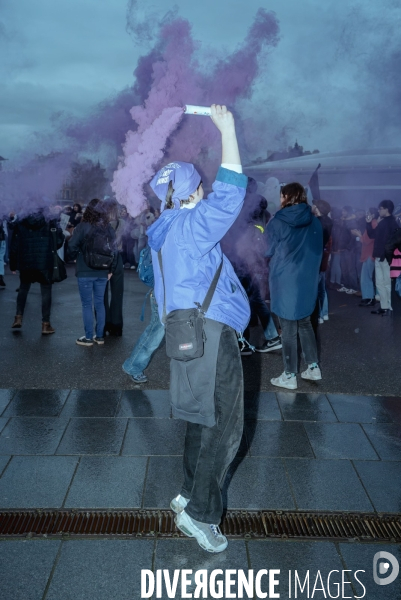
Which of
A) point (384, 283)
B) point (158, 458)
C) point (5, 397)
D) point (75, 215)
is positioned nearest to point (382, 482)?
point (158, 458)

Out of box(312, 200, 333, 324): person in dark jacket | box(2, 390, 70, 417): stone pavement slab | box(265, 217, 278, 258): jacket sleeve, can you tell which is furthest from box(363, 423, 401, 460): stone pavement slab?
box(312, 200, 333, 324): person in dark jacket

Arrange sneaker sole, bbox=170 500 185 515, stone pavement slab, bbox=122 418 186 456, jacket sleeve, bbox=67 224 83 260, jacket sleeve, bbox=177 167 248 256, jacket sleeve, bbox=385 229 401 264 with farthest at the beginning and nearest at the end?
1. jacket sleeve, bbox=385 229 401 264
2. jacket sleeve, bbox=67 224 83 260
3. stone pavement slab, bbox=122 418 186 456
4. sneaker sole, bbox=170 500 185 515
5. jacket sleeve, bbox=177 167 248 256

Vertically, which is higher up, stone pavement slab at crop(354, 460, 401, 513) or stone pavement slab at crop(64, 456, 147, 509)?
stone pavement slab at crop(354, 460, 401, 513)

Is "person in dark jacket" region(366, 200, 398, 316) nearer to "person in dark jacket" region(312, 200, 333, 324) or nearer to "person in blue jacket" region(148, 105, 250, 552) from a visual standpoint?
"person in dark jacket" region(312, 200, 333, 324)

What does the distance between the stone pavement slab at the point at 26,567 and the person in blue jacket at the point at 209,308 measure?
0.72 metres

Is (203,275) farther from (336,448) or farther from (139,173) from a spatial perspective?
(336,448)

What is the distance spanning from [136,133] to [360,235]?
8720 mm

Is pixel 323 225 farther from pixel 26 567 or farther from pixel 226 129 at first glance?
pixel 26 567

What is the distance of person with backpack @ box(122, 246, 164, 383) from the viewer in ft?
17.6

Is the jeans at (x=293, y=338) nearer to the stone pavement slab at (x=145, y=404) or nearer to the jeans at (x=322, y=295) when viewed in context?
the stone pavement slab at (x=145, y=404)

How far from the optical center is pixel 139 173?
410 centimetres

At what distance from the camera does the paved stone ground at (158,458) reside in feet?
9.58

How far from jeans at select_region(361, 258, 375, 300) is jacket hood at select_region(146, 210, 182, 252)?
27.4ft

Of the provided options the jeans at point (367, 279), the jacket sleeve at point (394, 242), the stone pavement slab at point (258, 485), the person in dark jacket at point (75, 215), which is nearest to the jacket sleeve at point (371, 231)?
the jeans at point (367, 279)
